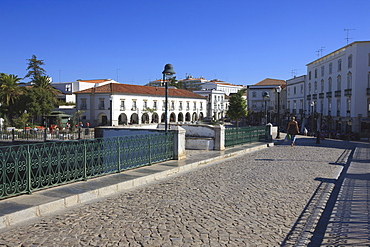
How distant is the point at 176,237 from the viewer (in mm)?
4777

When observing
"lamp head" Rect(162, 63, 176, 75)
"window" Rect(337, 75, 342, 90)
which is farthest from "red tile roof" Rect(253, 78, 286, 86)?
"lamp head" Rect(162, 63, 176, 75)

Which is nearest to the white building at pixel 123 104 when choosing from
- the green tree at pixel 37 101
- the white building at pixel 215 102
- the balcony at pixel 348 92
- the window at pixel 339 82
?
the green tree at pixel 37 101

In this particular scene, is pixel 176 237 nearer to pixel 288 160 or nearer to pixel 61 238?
pixel 61 238

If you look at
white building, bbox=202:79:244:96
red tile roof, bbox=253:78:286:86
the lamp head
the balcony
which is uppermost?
white building, bbox=202:79:244:96

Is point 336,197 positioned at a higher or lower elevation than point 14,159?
lower

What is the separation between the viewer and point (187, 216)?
575 centimetres

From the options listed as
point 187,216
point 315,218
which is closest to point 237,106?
point 315,218

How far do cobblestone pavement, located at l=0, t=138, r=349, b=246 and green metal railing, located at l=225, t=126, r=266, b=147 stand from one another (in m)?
7.27

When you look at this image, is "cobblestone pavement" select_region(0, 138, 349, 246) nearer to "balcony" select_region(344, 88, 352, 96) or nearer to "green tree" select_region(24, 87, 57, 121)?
"balcony" select_region(344, 88, 352, 96)

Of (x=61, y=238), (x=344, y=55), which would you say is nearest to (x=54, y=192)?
(x=61, y=238)

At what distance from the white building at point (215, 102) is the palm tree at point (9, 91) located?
4326 cm

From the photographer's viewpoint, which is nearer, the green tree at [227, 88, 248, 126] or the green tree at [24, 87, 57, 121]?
the green tree at [24, 87, 57, 121]

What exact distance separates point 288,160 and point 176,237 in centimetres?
886

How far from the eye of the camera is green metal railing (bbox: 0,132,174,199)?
6.39m
